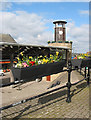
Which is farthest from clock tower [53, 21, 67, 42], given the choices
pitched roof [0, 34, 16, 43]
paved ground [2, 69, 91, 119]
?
paved ground [2, 69, 91, 119]

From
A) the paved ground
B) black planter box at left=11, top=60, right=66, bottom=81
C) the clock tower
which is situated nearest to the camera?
black planter box at left=11, top=60, right=66, bottom=81

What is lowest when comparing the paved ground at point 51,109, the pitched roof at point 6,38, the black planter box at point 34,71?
the paved ground at point 51,109

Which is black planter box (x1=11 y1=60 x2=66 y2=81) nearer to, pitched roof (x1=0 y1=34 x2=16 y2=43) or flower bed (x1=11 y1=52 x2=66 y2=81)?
flower bed (x1=11 y1=52 x2=66 y2=81)

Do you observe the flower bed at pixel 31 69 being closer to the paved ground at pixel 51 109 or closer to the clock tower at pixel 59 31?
the paved ground at pixel 51 109

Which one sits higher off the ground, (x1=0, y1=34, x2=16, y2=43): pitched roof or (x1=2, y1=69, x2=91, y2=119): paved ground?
(x1=0, y1=34, x2=16, y2=43): pitched roof

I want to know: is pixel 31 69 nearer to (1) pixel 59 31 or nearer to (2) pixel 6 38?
(1) pixel 59 31

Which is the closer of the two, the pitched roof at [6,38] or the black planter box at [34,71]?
the black planter box at [34,71]

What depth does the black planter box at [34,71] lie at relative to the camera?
198 centimetres

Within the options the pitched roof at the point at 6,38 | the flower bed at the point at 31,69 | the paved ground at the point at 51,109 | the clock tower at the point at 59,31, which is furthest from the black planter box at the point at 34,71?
the pitched roof at the point at 6,38

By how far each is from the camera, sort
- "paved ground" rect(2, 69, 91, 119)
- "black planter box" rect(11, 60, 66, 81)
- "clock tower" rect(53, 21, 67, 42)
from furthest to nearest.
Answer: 1. "clock tower" rect(53, 21, 67, 42)
2. "paved ground" rect(2, 69, 91, 119)
3. "black planter box" rect(11, 60, 66, 81)

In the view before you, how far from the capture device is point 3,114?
2309 millimetres

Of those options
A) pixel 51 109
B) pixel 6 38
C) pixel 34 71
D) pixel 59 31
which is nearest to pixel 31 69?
pixel 34 71

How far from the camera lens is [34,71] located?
2.24 m

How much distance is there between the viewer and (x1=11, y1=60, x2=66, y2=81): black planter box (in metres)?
1.98
